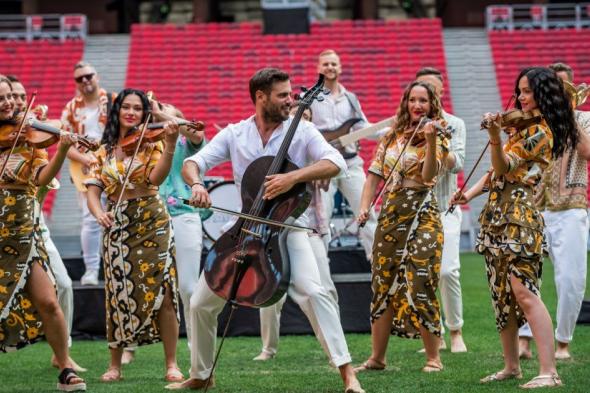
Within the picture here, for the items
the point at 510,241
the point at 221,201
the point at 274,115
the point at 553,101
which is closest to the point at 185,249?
the point at 274,115

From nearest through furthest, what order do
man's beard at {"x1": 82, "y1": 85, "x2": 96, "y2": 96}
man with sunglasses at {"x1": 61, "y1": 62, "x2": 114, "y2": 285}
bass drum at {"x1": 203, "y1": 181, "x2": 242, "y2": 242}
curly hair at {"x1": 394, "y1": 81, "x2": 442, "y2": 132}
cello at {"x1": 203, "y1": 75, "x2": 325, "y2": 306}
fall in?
cello at {"x1": 203, "y1": 75, "x2": 325, "y2": 306} < curly hair at {"x1": 394, "y1": 81, "x2": 442, "y2": 132} < man with sunglasses at {"x1": 61, "y1": 62, "x2": 114, "y2": 285} < man's beard at {"x1": 82, "y1": 85, "x2": 96, "y2": 96} < bass drum at {"x1": 203, "y1": 181, "x2": 242, "y2": 242}

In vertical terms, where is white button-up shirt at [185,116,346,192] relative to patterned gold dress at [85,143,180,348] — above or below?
above

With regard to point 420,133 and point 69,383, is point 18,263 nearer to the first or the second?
point 69,383

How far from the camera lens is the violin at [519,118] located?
19.7 feet

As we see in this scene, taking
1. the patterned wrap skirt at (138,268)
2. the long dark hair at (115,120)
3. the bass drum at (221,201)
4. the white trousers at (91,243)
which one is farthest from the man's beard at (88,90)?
the patterned wrap skirt at (138,268)

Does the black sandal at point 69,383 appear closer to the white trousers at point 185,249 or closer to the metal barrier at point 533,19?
the white trousers at point 185,249

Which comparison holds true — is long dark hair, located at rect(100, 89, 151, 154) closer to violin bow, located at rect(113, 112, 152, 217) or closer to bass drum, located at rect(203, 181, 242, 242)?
violin bow, located at rect(113, 112, 152, 217)

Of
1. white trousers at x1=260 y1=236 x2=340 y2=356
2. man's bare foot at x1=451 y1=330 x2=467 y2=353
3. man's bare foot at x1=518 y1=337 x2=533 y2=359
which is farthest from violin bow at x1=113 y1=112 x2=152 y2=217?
man's bare foot at x1=518 y1=337 x2=533 y2=359

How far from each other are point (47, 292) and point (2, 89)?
1.20 meters

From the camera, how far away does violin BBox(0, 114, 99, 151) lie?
612 centimetres

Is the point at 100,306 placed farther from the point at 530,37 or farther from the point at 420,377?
the point at 530,37

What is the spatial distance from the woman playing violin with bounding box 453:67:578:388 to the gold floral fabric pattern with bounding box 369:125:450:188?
65 centimetres

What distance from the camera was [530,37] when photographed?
2436 cm

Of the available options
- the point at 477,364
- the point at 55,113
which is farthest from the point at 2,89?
the point at 55,113
